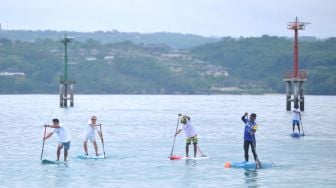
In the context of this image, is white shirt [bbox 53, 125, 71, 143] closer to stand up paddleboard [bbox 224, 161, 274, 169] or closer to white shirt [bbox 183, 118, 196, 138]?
white shirt [bbox 183, 118, 196, 138]

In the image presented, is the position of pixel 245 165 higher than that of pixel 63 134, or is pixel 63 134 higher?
pixel 63 134

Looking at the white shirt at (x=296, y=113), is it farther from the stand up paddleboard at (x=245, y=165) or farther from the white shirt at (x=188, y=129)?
the stand up paddleboard at (x=245, y=165)

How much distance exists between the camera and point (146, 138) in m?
57.4

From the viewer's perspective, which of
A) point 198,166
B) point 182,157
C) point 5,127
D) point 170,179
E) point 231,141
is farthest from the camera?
point 5,127

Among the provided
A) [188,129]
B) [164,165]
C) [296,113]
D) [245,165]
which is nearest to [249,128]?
[245,165]

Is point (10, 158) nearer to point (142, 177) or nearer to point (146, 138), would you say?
point (142, 177)

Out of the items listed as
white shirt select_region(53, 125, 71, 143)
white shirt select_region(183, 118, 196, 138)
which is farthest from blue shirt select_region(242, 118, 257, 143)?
white shirt select_region(53, 125, 71, 143)

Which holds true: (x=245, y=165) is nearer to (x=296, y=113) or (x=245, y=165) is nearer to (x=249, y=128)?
(x=249, y=128)

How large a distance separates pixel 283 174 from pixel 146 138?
75.4ft

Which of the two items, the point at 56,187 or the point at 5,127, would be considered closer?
the point at 56,187

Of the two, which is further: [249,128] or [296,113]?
[296,113]

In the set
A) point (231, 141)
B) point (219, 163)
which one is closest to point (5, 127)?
point (231, 141)

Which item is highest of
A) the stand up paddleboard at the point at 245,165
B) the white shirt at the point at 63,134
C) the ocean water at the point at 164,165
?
the white shirt at the point at 63,134

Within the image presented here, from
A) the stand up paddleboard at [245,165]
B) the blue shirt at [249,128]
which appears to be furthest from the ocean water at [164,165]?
the blue shirt at [249,128]
